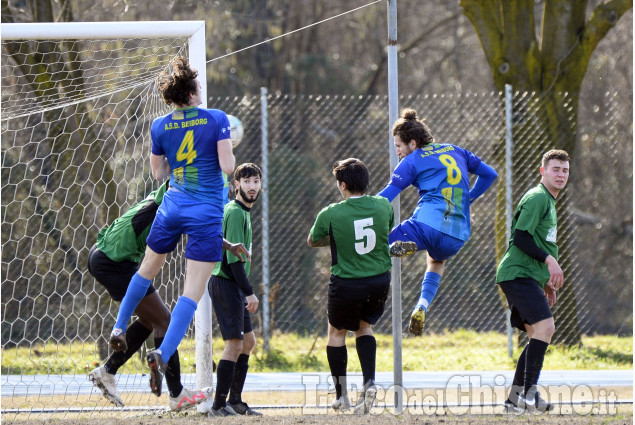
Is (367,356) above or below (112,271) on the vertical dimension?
below

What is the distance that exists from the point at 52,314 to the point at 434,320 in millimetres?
4758

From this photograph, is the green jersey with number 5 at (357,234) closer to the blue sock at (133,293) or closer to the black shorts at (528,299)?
the black shorts at (528,299)

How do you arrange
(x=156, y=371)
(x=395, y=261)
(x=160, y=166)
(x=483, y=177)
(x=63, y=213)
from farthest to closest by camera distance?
(x=63, y=213), (x=483, y=177), (x=395, y=261), (x=160, y=166), (x=156, y=371)

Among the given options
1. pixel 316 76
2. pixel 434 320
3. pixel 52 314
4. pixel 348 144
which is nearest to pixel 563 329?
pixel 434 320

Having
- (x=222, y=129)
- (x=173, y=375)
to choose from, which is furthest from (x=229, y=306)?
(x=222, y=129)

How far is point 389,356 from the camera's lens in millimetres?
10211

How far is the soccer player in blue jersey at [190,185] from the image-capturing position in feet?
17.1

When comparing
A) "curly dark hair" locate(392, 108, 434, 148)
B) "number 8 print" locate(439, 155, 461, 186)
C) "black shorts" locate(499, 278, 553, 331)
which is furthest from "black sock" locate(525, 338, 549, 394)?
"curly dark hair" locate(392, 108, 434, 148)

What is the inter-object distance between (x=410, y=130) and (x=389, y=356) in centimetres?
464

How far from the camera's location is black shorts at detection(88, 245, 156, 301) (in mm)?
5852

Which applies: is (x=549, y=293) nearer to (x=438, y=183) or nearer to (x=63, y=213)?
(x=438, y=183)

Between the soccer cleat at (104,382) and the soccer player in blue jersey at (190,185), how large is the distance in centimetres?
55

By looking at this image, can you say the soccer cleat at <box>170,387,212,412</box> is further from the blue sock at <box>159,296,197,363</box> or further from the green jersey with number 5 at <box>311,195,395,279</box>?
the green jersey with number 5 at <box>311,195,395,279</box>

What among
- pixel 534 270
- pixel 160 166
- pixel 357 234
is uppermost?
pixel 160 166
